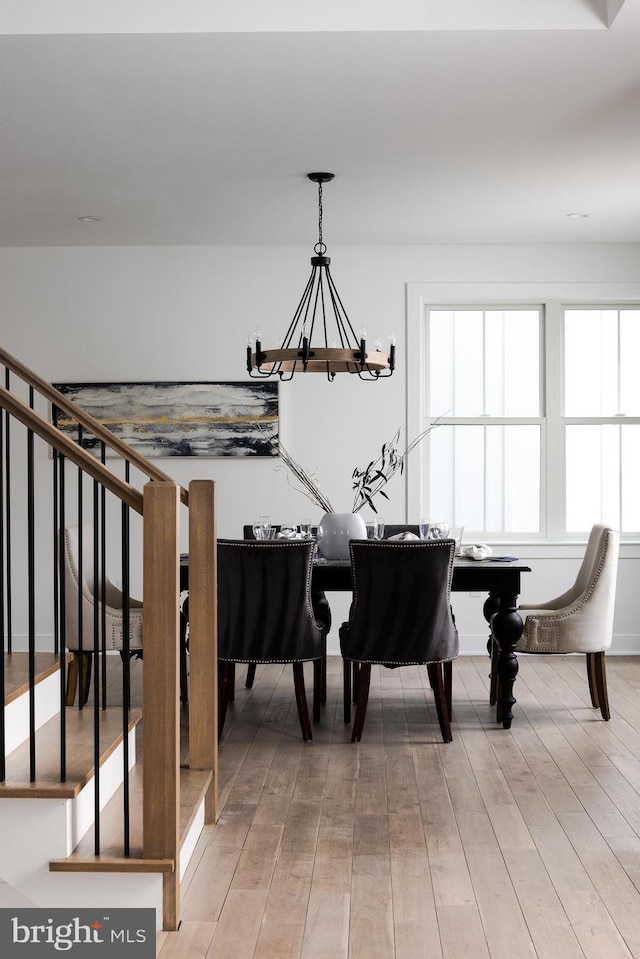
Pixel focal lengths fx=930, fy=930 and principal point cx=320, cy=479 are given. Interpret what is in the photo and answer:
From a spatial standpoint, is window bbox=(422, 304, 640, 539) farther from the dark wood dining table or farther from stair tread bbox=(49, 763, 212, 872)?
stair tread bbox=(49, 763, 212, 872)

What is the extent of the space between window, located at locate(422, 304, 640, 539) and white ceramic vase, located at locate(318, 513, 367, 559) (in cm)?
176

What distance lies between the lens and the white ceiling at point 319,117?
3186 mm

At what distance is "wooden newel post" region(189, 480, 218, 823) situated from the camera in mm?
3145

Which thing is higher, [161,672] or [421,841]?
[161,672]

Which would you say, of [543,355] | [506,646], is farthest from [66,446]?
[543,355]

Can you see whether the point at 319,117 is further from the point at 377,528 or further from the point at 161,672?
the point at 161,672

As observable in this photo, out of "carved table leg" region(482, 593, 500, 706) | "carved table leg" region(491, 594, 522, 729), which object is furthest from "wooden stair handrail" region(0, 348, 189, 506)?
"carved table leg" region(482, 593, 500, 706)

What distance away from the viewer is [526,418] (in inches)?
258

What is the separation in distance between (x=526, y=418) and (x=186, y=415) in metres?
2.37

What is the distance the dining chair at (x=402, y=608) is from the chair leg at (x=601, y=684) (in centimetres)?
90

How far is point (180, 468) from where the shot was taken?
253 inches

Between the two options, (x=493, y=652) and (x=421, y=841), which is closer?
(x=421, y=841)

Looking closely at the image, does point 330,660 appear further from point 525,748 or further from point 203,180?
point 203,180

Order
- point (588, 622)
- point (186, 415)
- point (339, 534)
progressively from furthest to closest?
point (186, 415) → point (339, 534) → point (588, 622)
